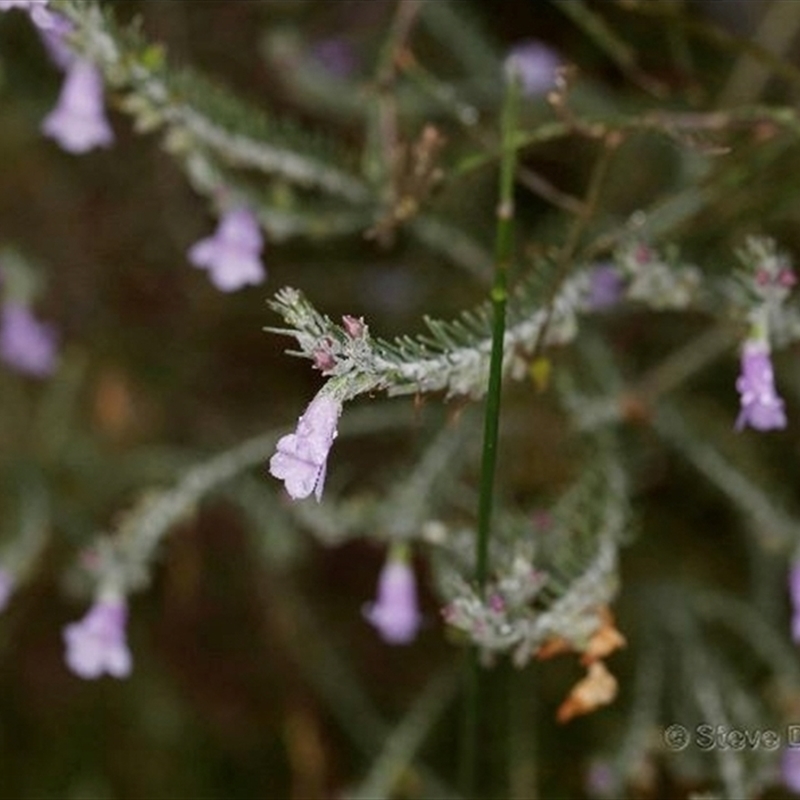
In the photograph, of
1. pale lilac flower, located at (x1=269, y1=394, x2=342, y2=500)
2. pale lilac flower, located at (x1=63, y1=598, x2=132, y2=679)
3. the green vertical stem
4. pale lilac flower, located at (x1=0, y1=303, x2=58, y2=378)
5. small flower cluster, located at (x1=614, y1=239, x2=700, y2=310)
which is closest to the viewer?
pale lilac flower, located at (x1=269, y1=394, x2=342, y2=500)

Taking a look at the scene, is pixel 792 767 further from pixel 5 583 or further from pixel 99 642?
pixel 5 583

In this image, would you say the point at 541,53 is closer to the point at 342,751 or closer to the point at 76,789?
the point at 342,751

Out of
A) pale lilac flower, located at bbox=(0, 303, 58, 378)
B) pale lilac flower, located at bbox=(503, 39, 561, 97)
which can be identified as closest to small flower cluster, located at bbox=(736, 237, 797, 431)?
pale lilac flower, located at bbox=(503, 39, 561, 97)

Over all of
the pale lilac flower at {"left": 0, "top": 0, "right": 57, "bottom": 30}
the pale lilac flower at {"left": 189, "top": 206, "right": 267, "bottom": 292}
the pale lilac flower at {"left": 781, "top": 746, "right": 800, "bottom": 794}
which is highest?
the pale lilac flower at {"left": 189, "top": 206, "right": 267, "bottom": 292}

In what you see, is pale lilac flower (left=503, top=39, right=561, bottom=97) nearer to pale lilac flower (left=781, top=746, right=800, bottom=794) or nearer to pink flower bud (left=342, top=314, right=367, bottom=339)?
pale lilac flower (left=781, top=746, right=800, bottom=794)

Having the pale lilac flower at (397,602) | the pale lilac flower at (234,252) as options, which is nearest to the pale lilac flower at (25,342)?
the pale lilac flower at (234,252)

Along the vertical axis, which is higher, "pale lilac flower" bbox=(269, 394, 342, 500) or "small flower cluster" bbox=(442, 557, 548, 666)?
"small flower cluster" bbox=(442, 557, 548, 666)

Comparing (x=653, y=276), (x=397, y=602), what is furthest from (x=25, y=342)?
(x=653, y=276)
